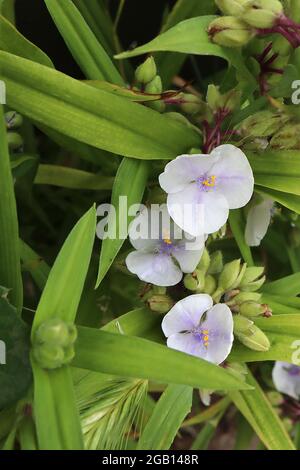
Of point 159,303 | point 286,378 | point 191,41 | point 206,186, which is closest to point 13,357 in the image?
point 159,303

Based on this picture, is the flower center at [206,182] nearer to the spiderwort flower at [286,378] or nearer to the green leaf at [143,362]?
the green leaf at [143,362]

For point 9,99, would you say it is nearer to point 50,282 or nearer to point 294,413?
point 50,282

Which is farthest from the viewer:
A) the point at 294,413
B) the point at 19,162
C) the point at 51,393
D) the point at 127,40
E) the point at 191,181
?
the point at 127,40

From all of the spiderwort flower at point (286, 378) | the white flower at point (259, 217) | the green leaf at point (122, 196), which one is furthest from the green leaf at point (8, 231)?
the spiderwort flower at point (286, 378)

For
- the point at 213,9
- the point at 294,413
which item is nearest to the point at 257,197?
the point at 213,9

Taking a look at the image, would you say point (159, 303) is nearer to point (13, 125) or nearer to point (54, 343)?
point (54, 343)
